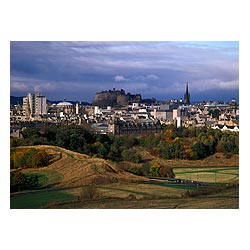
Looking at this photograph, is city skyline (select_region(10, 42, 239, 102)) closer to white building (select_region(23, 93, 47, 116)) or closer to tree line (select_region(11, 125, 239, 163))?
white building (select_region(23, 93, 47, 116))

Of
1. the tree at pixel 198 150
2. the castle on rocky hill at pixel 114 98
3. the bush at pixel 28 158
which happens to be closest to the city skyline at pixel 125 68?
the castle on rocky hill at pixel 114 98

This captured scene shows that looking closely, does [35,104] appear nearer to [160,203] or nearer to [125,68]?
[125,68]

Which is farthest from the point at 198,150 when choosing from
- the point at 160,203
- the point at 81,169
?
the point at 81,169

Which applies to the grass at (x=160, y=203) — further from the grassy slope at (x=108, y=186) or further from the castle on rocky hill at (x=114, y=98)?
the castle on rocky hill at (x=114, y=98)
